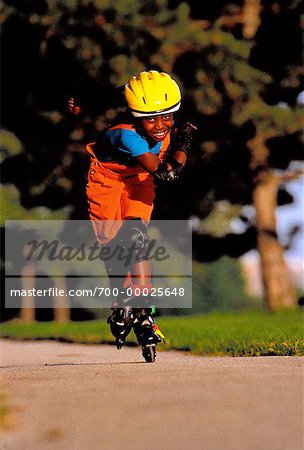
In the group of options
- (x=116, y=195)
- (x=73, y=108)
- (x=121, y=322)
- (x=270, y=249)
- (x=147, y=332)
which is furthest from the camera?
(x=270, y=249)

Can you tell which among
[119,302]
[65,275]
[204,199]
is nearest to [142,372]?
[119,302]

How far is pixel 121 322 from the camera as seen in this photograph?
7.94m

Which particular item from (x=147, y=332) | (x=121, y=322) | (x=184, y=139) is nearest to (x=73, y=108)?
(x=184, y=139)

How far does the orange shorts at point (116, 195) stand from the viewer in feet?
26.6

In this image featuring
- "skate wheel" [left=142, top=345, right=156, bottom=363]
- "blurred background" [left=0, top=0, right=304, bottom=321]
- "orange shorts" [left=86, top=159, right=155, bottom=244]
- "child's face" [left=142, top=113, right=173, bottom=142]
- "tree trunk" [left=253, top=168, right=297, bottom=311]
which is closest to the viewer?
"child's face" [left=142, top=113, right=173, bottom=142]

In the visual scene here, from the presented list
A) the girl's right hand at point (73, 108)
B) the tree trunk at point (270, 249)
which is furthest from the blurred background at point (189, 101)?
the girl's right hand at point (73, 108)

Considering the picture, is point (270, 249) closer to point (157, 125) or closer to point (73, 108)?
point (73, 108)

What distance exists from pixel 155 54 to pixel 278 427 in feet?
53.9

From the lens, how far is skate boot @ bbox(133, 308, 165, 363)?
7.79 meters

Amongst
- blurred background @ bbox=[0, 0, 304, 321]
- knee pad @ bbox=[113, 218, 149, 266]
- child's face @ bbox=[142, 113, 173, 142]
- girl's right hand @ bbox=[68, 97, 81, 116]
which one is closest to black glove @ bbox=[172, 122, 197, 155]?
child's face @ bbox=[142, 113, 173, 142]

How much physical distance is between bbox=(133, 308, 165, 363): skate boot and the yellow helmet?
1.64 metres

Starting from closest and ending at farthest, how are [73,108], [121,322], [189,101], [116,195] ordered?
[121,322]
[116,195]
[73,108]
[189,101]

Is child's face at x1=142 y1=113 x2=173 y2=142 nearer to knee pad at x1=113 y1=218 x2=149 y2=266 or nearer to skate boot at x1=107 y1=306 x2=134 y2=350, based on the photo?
knee pad at x1=113 y1=218 x2=149 y2=266

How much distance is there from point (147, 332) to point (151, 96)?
1.92 metres
